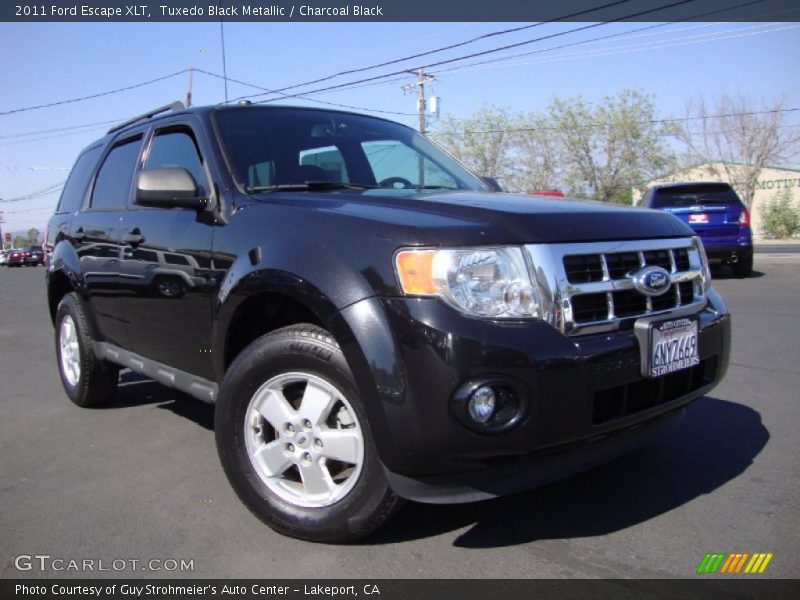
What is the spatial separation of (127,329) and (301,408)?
1.85 m

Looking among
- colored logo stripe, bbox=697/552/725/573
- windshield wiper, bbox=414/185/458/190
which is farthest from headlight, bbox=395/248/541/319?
windshield wiper, bbox=414/185/458/190

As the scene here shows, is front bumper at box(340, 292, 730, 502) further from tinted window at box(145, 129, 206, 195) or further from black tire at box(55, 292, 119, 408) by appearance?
black tire at box(55, 292, 119, 408)

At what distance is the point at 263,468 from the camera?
275 centimetres

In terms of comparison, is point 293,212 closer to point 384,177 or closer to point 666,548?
point 384,177

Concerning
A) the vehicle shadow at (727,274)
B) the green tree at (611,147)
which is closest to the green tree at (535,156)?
the green tree at (611,147)

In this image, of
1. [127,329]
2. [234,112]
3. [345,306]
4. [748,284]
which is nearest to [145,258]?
[127,329]

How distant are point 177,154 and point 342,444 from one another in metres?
2.08

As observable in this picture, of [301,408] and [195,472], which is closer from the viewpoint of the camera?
[301,408]

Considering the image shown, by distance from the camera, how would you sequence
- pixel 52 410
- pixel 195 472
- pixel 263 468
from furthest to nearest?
pixel 52 410
pixel 195 472
pixel 263 468

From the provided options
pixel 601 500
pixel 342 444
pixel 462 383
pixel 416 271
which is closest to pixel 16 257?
pixel 342 444

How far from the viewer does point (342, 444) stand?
2.52 m

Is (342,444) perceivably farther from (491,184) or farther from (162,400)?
(162,400)

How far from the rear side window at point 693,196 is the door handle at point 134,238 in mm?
10268

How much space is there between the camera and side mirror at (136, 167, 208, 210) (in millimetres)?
3174
